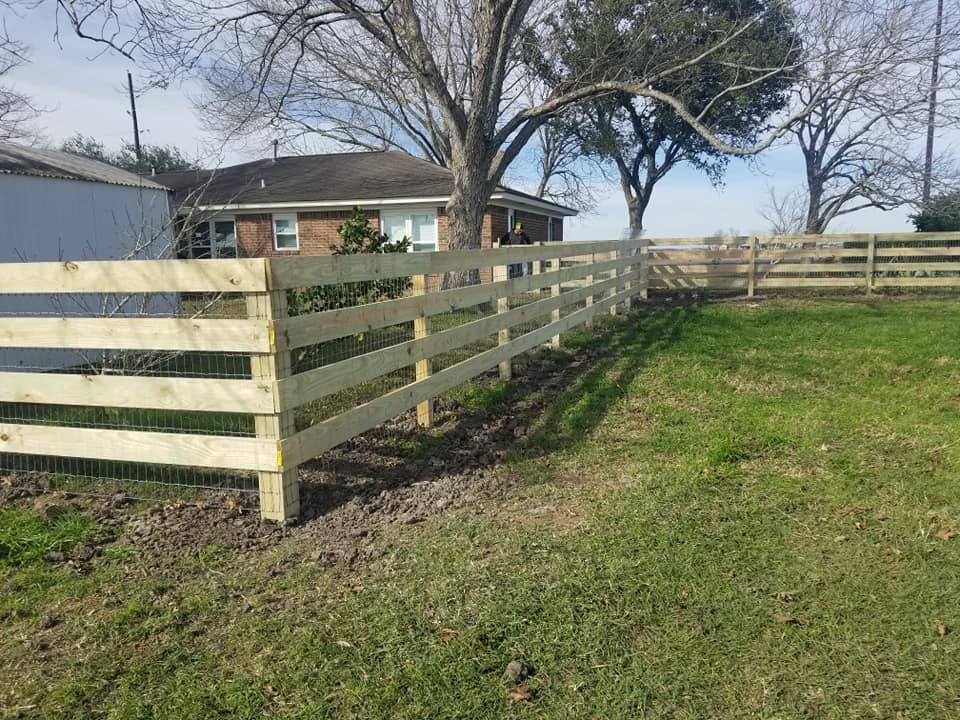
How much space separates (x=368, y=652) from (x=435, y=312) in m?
3.10

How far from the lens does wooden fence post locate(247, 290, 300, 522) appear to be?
11.7 ft

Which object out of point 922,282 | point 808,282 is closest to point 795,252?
point 808,282

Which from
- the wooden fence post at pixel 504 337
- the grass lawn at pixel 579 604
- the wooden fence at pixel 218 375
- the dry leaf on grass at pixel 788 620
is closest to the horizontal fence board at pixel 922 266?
the wooden fence post at pixel 504 337

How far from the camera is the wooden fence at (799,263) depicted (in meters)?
14.0

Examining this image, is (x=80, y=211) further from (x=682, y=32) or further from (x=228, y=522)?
(x=682, y=32)

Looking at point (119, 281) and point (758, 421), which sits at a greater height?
point (119, 281)

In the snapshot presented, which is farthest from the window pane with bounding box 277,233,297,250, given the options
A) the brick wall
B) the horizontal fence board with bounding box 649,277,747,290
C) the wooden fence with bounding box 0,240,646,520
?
the wooden fence with bounding box 0,240,646,520

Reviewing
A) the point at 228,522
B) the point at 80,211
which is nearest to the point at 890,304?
the point at 228,522

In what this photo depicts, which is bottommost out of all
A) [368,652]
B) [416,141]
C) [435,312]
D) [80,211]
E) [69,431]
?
[368,652]

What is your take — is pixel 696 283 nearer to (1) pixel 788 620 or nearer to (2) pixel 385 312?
(2) pixel 385 312

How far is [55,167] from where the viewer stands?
34.1ft

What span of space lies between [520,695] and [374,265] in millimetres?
2957

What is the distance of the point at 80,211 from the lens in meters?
10.3

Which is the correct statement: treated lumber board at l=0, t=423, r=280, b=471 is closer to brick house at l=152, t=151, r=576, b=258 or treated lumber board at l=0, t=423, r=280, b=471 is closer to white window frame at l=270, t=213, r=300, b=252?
brick house at l=152, t=151, r=576, b=258
